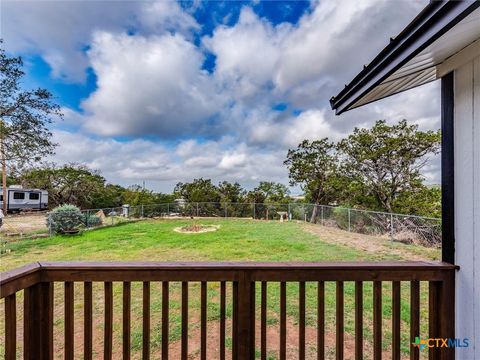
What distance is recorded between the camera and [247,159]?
13148 mm

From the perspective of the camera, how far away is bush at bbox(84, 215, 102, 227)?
915 centimetres

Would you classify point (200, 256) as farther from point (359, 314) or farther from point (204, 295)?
point (359, 314)

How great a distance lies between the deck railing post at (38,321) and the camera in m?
1.27

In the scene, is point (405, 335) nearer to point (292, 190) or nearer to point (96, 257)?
point (96, 257)

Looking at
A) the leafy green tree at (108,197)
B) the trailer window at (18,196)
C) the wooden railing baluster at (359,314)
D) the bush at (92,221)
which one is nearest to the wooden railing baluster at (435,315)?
the wooden railing baluster at (359,314)

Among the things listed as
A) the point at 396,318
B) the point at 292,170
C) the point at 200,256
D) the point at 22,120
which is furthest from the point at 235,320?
the point at 292,170

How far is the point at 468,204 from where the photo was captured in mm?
1389

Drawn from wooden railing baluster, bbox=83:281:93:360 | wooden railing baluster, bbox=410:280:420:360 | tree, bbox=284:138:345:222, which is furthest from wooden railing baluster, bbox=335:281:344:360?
tree, bbox=284:138:345:222

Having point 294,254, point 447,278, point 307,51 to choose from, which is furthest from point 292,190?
point 447,278

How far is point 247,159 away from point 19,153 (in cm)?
913

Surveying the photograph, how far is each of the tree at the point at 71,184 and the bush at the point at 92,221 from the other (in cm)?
598

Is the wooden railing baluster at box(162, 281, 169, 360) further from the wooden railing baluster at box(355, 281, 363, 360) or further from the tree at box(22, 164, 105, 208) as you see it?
the tree at box(22, 164, 105, 208)

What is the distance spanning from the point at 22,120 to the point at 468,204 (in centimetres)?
982

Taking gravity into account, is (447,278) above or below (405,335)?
above
